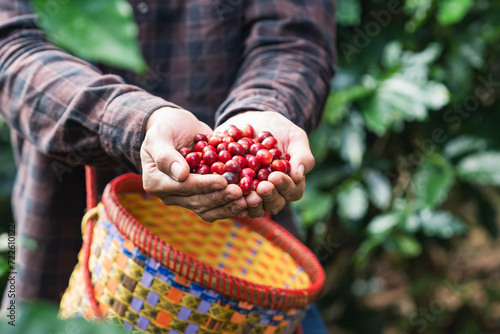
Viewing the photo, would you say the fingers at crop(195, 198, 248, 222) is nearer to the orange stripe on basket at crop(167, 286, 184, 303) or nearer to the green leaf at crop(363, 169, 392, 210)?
the orange stripe on basket at crop(167, 286, 184, 303)

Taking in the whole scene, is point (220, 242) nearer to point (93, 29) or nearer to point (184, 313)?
point (184, 313)

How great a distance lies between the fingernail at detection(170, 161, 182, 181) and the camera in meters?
0.67

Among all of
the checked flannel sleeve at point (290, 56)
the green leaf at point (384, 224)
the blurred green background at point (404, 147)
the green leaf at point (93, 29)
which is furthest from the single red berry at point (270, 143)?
the green leaf at point (384, 224)

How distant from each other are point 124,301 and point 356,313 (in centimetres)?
110

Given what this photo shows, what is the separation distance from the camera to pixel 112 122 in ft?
2.53

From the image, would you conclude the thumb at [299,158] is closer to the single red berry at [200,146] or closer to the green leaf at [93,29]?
the single red berry at [200,146]

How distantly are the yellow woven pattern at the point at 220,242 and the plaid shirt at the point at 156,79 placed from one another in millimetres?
130

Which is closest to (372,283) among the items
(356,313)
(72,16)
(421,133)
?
(356,313)

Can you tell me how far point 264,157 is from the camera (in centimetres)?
77

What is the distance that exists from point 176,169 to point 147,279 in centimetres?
15

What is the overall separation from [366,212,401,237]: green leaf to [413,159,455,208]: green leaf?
3.0 inches

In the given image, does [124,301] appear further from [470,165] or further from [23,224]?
[470,165]

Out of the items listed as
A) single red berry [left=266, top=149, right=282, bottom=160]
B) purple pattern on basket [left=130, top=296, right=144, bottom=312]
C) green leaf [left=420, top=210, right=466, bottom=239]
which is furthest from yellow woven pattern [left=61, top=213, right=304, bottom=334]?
green leaf [left=420, top=210, right=466, bottom=239]

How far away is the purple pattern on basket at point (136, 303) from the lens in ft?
2.34
